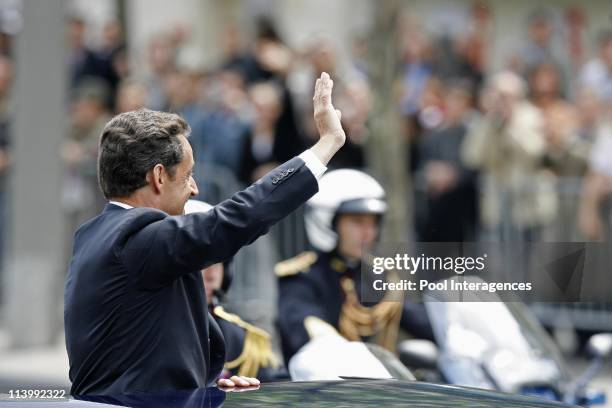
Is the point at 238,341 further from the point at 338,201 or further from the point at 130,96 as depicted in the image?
the point at 130,96

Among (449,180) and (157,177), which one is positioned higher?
(449,180)

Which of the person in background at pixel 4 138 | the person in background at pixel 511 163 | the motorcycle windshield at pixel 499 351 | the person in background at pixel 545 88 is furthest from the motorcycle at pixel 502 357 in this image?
the person in background at pixel 4 138

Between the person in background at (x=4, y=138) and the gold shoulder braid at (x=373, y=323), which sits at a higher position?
the person in background at (x=4, y=138)

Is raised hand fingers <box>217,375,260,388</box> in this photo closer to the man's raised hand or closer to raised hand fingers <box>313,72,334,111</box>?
the man's raised hand

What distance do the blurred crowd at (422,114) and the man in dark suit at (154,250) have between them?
17.9 feet

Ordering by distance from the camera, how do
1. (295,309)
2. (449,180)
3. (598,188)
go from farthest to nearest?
(449,180) → (598,188) → (295,309)

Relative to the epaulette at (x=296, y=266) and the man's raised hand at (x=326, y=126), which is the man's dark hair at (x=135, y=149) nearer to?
the man's raised hand at (x=326, y=126)

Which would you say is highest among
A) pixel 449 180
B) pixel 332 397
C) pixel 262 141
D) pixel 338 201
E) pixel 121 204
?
pixel 262 141

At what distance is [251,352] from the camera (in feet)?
18.5

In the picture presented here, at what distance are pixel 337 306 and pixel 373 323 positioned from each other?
23 centimetres

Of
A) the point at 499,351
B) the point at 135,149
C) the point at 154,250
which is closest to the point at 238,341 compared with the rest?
the point at 499,351

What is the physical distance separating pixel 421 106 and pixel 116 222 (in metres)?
8.93

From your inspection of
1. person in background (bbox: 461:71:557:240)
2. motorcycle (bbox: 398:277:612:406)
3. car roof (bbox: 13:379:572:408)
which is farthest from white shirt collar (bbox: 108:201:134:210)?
person in background (bbox: 461:71:557:240)

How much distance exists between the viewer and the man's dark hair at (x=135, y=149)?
3918mm
